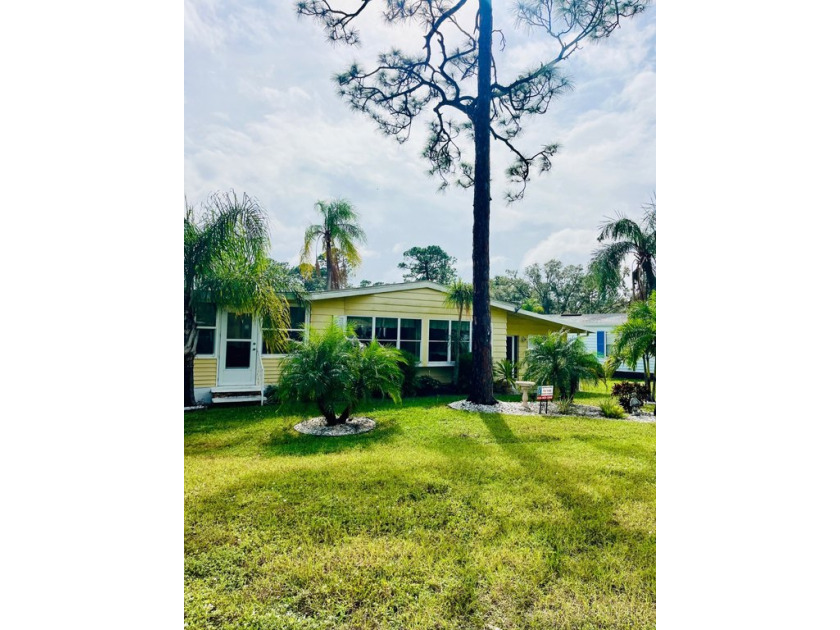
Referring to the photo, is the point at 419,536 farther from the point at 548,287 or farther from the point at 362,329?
the point at 548,287

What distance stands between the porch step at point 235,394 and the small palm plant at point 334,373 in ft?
7.71

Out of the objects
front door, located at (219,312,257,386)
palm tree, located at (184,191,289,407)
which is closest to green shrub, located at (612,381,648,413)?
palm tree, located at (184,191,289,407)

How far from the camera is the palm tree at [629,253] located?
10805 millimetres

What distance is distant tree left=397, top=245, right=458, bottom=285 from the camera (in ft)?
73.9

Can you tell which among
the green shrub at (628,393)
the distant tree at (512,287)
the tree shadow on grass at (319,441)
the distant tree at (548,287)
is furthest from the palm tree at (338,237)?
the distant tree at (512,287)

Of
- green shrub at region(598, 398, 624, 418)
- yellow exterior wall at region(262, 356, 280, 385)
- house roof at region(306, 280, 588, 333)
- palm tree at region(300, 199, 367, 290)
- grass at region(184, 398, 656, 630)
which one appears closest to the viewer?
grass at region(184, 398, 656, 630)

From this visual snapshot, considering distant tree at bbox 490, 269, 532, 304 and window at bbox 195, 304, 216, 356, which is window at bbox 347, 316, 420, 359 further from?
distant tree at bbox 490, 269, 532, 304
